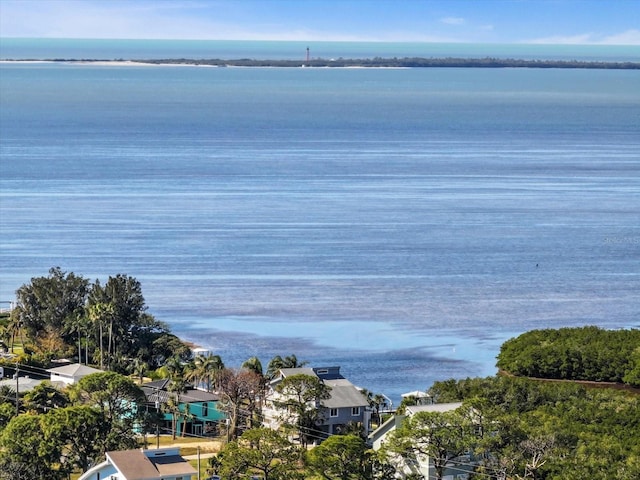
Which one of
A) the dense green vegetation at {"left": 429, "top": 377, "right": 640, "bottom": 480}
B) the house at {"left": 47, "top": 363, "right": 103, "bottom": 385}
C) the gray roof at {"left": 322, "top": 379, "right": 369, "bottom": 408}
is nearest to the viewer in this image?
the dense green vegetation at {"left": 429, "top": 377, "right": 640, "bottom": 480}

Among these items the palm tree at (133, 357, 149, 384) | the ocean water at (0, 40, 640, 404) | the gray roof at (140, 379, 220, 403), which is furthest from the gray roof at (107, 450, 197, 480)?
the ocean water at (0, 40, 640, 404)

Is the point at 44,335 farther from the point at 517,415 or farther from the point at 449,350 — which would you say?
→ the point at 517,415

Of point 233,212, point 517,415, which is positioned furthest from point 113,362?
point 233,212

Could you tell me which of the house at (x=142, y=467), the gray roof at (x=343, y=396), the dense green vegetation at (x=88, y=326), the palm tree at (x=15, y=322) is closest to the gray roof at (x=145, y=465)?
the house at (x=142, y=467)

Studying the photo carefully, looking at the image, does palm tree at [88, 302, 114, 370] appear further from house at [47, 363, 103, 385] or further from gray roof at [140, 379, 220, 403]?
gray roof at [140, 379, 220, 403]

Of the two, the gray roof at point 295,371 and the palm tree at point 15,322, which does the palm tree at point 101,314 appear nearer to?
the palm tree at point 15,322

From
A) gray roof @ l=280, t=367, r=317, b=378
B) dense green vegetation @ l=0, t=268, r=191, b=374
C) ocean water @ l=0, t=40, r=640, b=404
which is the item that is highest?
ocean water @ l=0, t=40, r=640, b=404
